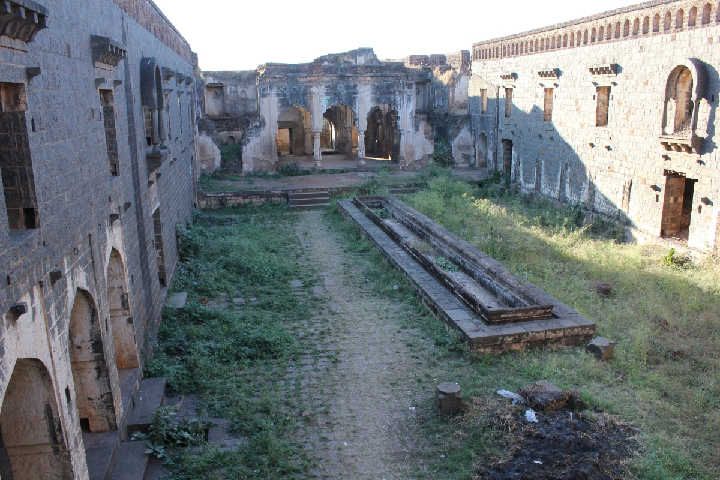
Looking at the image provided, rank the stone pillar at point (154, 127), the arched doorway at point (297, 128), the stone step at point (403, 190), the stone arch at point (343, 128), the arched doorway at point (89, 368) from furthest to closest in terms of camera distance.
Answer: the stone arch at point (343, 128) → the arched doorway at point (297, 128) → the stone step at point (403, 190) → the stone pillar at point (154, 127) → the arched doorway at point (89, 368)

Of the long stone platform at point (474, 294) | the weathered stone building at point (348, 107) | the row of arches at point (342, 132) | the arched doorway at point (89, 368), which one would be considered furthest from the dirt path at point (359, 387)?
the row of arches at point (342, 132)

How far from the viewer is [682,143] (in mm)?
11500

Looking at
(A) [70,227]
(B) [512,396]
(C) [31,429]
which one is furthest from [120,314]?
(B) [512,396]

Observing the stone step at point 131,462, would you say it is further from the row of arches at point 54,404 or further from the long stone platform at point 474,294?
the long stone platform at point 474,294

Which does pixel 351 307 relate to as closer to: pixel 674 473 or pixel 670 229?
pixel 674 473

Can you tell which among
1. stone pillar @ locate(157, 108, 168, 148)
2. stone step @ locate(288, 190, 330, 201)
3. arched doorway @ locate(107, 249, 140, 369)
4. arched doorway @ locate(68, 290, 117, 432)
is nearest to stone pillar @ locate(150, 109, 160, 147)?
stone pillar @ locate(157, 108, 168, 148)

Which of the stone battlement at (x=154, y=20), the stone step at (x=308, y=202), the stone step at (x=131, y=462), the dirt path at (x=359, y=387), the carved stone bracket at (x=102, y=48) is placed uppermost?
the stone battlement at (x=154, y=20)

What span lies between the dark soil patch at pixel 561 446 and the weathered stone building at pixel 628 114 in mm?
6945

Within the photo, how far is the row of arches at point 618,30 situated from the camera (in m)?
11.2

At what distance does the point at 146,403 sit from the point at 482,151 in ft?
67.5

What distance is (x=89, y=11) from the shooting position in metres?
A: 5.68

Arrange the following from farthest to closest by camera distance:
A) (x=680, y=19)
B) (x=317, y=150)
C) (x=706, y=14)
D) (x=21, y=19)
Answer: (x=317, y=150)
(x=680, y=19)
(x=706, y=14)
(x=21, y=19)

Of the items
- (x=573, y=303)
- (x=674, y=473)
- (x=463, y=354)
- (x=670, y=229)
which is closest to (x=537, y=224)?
(x=670, y=229)

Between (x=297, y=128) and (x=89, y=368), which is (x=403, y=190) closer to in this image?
(x=297, y=128)
